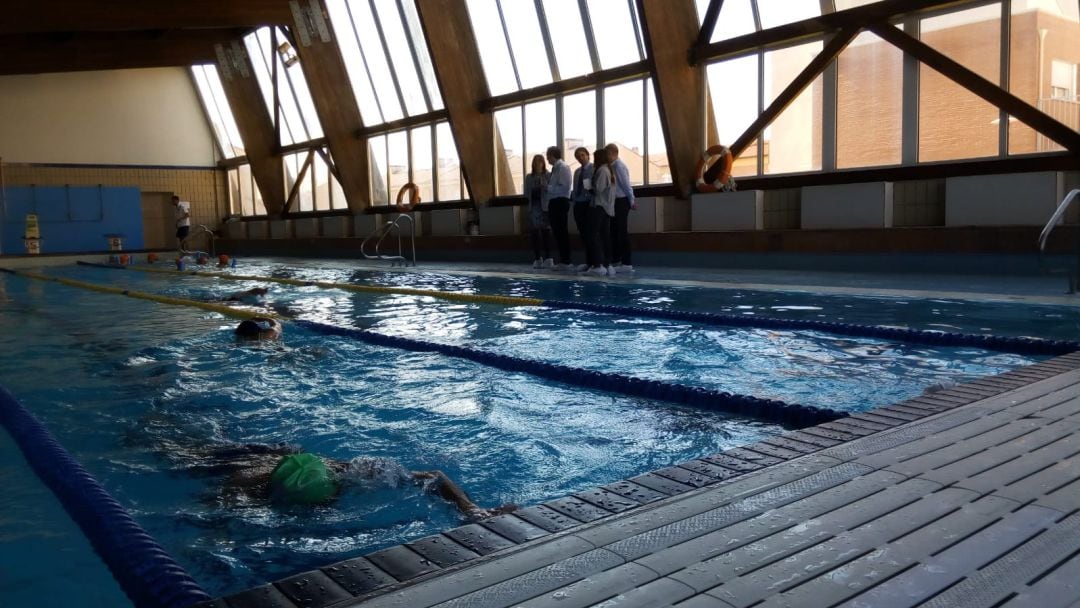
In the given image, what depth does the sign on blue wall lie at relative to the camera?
2256cm

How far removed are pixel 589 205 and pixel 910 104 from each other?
4498 millimetres

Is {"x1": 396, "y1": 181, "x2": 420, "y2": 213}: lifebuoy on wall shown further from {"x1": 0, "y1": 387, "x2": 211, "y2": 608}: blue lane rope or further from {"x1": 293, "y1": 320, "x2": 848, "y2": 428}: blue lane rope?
{"x1": 0, "y1": 387, "x2": 211, "y2": 608}: blue lane rope

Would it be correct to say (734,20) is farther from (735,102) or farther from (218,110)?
(218,110)

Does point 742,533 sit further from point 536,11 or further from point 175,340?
point 536,11

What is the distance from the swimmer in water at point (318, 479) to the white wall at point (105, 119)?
26.8 m

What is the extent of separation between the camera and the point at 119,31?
75.7ft

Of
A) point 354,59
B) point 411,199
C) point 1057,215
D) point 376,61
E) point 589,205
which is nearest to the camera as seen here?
point 1057,215

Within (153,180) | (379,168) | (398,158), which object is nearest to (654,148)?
(398,158)

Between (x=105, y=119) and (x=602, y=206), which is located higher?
(x=105, y=119)

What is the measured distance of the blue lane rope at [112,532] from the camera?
1.71 metres

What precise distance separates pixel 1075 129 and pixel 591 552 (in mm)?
10399

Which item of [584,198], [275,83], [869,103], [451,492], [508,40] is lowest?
[451,492]

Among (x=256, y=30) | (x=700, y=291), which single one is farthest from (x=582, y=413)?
(x=256, y=30)

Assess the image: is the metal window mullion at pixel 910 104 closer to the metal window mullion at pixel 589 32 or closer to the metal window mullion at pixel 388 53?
the metal window mullion at pixel 589 32
